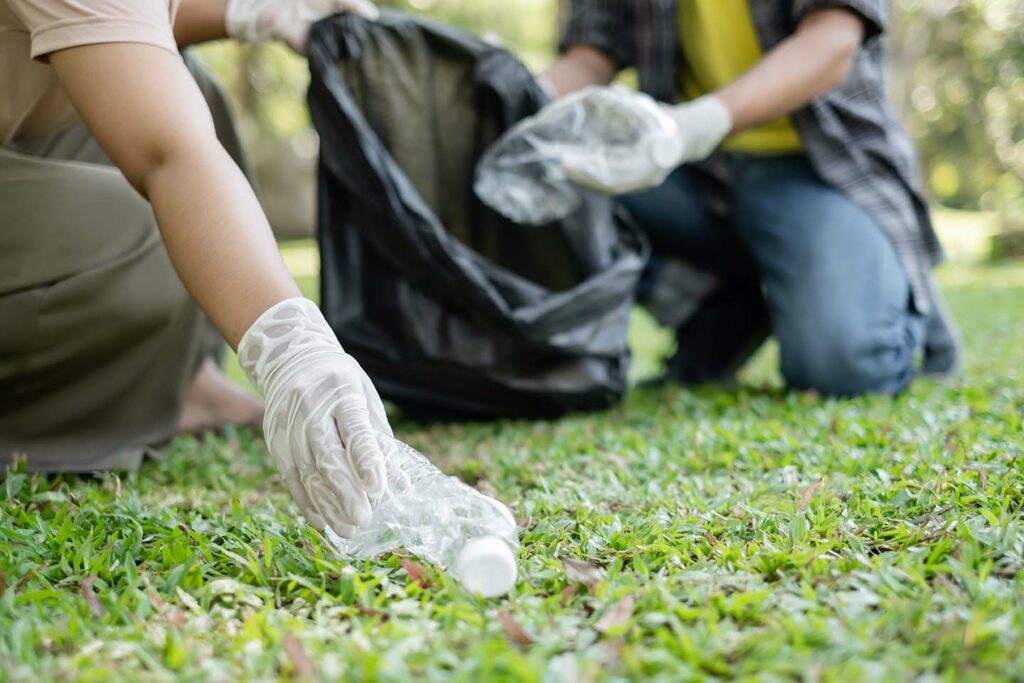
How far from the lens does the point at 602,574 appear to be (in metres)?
1.13

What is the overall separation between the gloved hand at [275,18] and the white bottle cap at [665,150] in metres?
0.63

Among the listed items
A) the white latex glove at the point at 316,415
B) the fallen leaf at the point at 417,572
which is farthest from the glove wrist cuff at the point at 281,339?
the fallen leaf at the point at 417,572

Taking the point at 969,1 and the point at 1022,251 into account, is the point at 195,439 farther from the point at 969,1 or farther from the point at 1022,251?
the point at 969,1

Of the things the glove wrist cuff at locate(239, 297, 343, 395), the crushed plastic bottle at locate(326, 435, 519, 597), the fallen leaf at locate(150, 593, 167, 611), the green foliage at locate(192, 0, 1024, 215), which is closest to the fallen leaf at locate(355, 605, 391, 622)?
the crushed plastic bottle at locate(326, 435, 519, 597)

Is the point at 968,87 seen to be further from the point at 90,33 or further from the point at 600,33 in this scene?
the point at 90,33

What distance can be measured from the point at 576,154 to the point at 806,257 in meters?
0.66

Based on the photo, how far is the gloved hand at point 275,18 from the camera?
197cm

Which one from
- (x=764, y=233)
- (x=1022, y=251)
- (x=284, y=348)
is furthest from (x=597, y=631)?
(x=1022, y=251)

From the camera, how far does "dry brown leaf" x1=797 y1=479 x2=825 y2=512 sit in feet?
4.44

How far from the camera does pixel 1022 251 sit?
26.2ft

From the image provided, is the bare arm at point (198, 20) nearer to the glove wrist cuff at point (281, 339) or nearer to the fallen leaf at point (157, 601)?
the glove wrist cuff at point (281, 339)

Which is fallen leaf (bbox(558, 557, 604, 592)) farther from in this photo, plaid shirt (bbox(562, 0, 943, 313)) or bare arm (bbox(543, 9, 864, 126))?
plaid shirt (bbox(562, 0, 943, 313))

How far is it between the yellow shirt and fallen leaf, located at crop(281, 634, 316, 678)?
74.3 inches

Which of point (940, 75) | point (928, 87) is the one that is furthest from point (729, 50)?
point (928, 87)
